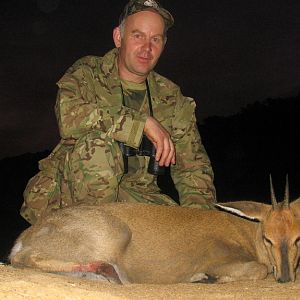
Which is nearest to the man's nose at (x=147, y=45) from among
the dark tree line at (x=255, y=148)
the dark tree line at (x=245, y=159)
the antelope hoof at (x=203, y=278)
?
the antelope hoof at (x=203, y=278)

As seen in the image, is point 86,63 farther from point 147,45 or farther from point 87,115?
point 87,115

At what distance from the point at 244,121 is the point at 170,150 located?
88.8ft

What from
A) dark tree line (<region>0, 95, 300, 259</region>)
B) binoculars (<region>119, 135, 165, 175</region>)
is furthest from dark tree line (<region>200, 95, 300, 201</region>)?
binoculars (<region>119, 135, 165, 175</region>)

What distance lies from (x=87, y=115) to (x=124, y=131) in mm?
483

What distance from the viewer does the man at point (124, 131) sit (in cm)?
623

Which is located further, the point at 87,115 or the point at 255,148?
the point at 255,148

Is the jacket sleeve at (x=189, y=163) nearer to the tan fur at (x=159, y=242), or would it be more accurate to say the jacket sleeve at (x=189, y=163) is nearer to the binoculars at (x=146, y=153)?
the binoculars at (x=146, y=153)

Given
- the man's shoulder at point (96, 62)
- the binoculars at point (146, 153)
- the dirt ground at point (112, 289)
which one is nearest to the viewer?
the dirt ground at point (112, 289)

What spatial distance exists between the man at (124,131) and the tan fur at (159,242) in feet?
2.32

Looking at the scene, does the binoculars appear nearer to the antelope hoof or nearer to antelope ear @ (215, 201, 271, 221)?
antelope ear @ (215, 201, 271, 221)

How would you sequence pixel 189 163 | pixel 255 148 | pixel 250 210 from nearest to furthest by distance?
1. pixel 250 210
2. pixel 189 163
3. pixel 255 148

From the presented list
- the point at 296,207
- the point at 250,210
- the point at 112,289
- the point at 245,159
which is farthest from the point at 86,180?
the point at 245,159

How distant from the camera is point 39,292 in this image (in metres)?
3.81

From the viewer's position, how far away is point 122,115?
634cm
